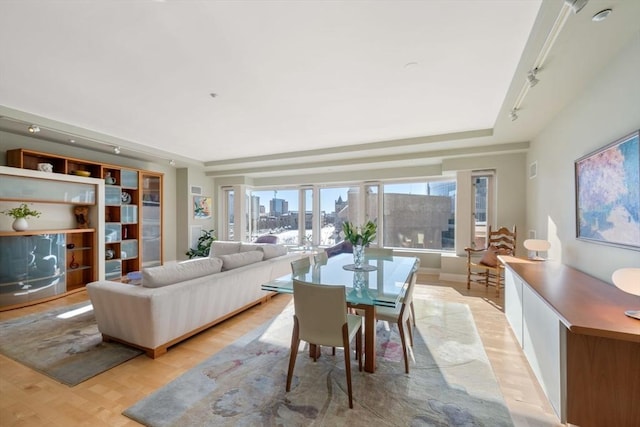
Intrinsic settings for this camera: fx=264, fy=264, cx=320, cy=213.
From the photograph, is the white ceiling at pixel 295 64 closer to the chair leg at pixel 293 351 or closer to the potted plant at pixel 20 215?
the potted plant at pixel 20 215

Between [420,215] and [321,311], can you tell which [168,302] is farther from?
[420,215]

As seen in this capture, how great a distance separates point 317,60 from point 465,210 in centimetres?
421

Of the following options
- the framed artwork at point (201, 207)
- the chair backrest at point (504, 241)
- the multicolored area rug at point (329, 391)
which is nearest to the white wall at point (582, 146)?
the chair backrest at point (504, 241)

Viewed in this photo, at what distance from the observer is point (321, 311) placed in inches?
74.1

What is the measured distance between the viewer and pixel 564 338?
154 centimetres

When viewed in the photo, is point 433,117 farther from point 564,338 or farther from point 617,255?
point 564,338

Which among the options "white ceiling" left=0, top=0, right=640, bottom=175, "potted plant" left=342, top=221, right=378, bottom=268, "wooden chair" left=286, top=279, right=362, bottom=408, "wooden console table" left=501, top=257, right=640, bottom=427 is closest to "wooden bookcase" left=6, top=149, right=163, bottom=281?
"white ceiling" left=0, top=0, right=640, bottom=175

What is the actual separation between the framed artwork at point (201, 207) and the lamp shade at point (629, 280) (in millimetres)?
7351

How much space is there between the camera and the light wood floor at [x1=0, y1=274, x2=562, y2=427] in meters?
1.73

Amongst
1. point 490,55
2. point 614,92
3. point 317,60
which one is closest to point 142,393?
point 317,60

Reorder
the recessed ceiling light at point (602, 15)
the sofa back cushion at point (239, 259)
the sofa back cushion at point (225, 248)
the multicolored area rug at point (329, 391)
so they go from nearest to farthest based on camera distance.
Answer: the recessed ceiling light at point (602, 15), the multicolored area rug at point (329, 391), the sofa back cushion at point (239, 259), the sofa back cushion at point (225, 248)

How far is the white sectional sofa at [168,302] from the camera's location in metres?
2.41

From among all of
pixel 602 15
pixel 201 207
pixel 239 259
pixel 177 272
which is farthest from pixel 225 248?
pixel 602 15

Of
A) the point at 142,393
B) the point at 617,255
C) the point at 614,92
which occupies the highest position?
the point at 614,92
